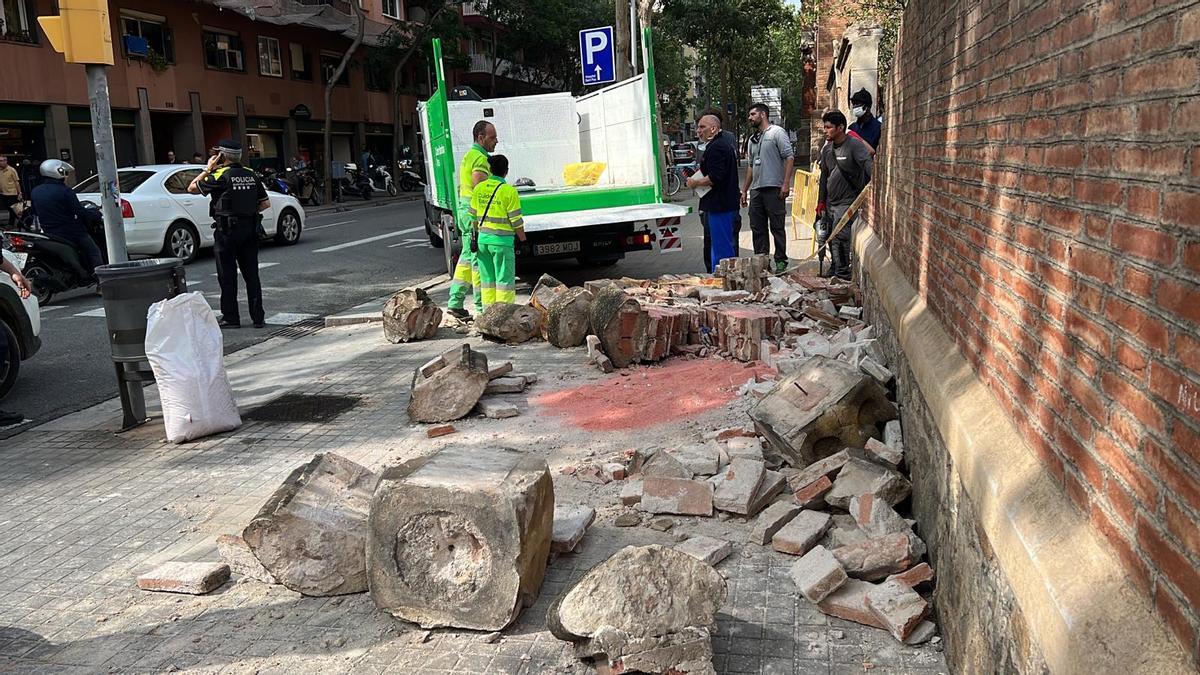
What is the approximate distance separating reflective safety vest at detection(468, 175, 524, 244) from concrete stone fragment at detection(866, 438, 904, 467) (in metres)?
4.97

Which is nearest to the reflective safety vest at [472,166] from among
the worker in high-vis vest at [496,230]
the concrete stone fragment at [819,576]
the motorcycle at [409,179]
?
the worker in high-vis vest at [496,230]

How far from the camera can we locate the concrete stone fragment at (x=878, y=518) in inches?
151

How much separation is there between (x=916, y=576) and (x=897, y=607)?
201mm

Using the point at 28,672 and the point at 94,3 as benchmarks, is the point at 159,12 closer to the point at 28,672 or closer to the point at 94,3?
the point at 94,3

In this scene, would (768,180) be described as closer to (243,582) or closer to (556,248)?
(556,248)

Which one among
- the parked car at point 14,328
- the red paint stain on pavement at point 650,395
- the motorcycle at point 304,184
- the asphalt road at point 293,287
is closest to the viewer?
the red paint stain on pavement at point 650,395

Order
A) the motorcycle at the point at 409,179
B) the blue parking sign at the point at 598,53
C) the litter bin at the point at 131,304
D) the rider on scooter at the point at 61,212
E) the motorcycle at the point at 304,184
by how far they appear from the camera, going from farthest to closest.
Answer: the motorcycle at the point at 409,179 < the motorcycle at the point at 304,184 < the blue parking sign at the point at 598,53 < the rider on scooter at the point at 61,212 < the litter bin at the point at 131,304

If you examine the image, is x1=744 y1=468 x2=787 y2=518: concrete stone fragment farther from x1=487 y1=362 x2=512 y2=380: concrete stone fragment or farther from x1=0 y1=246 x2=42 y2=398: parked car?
x1=0 y1=246 x2=42 y2=398: parked car

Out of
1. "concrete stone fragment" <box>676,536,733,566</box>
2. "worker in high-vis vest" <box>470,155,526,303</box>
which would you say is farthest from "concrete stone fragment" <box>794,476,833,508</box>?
"worker in high-vis vest" <box>470,155,526,303</box>

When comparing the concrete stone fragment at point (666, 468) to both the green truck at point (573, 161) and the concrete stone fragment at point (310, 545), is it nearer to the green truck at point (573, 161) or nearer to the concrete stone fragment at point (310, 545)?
the concrete stone fragment at point (310, 545)

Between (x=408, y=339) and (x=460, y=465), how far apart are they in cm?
536

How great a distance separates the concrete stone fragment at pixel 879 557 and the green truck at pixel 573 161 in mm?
7366

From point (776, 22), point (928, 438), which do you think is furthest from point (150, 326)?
point (776, 22)

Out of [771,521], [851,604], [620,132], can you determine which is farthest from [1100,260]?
[620,132]
